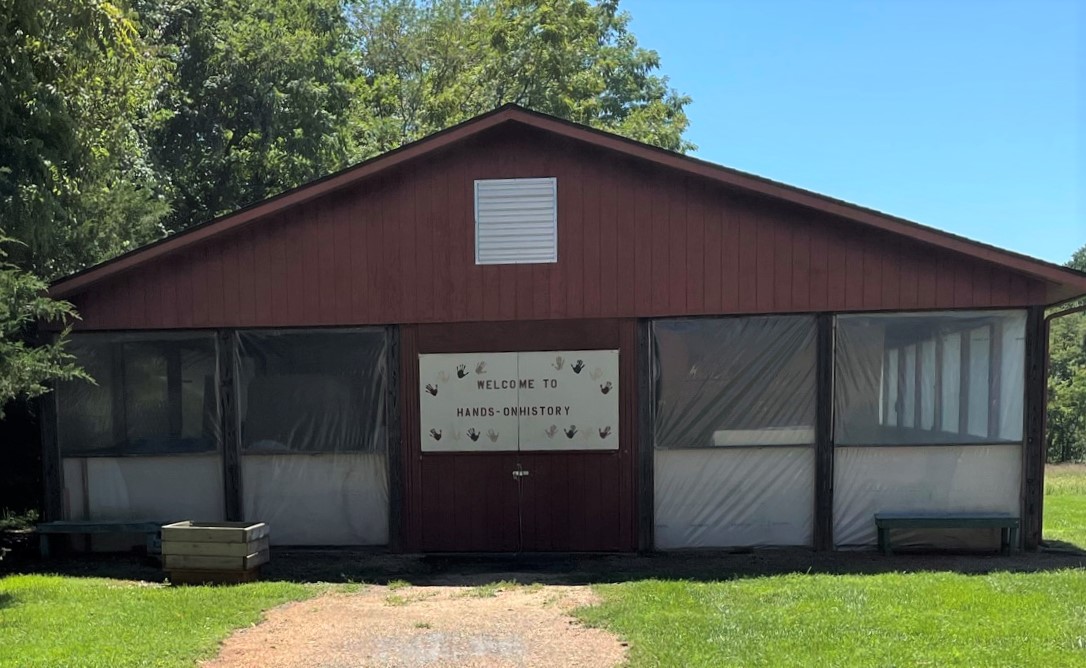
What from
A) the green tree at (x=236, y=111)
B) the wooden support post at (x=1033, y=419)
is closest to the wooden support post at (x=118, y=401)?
the green tree at (x=236, y=111)

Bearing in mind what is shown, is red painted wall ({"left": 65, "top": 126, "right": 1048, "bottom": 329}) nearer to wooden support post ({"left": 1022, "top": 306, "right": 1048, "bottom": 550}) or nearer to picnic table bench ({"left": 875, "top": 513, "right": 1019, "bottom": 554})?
wooden support post ({"left": 1022, "top": 306, "right": 1048, "bottom": 550})

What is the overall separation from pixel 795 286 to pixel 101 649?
686 cm

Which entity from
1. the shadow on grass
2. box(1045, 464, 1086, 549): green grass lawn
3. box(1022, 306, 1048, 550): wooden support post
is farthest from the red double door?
box(1045, 464, 1086, 549): green grass lawn

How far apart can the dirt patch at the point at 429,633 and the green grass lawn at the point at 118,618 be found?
0.83 feet

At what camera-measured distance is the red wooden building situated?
8508mm

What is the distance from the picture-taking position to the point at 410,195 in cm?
870

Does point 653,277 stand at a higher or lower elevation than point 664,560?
higher

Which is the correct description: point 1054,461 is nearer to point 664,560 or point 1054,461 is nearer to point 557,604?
point 664,560

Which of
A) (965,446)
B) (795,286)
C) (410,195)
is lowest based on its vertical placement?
(965,446)

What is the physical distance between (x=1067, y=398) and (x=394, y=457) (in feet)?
115

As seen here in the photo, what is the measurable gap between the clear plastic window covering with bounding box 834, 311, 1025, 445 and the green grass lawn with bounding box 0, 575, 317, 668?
578cm

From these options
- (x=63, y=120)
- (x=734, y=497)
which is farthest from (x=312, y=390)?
(x=734, y=497)

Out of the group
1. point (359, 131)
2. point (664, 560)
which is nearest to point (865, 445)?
point (664, 560)

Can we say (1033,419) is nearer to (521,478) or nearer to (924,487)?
(924,487)
